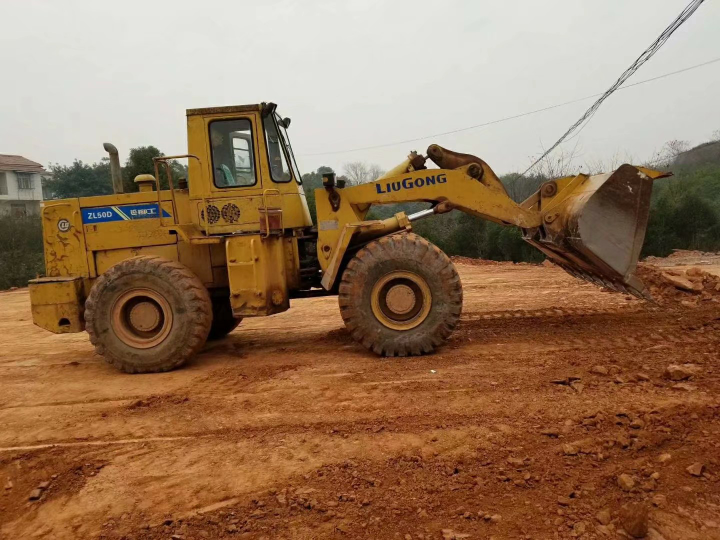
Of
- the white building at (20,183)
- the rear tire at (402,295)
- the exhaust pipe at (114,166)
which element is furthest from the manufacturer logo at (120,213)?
the white building at (20,183)

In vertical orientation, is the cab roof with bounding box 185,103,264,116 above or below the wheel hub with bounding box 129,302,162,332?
above

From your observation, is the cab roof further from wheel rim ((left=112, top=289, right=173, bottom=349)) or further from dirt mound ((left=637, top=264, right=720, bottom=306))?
dirt mound ((left=637, top=264, right=720, bottom=306))

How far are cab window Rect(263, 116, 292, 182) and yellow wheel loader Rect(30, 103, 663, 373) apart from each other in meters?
0.02

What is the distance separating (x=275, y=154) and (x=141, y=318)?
2.43 meters

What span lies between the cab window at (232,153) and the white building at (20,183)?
35.1 m

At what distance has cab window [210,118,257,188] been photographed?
591 cm

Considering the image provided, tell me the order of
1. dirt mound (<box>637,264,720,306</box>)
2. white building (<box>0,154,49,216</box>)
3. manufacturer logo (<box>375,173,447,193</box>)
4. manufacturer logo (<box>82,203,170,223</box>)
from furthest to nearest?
white building (<box>0,154,49,216</box>) → dirt mound (<box>637,264,720,306</box>) → manufacturer logo (<box>82,203,170,223</box>) → manufacturer logo (<box>375,173,447,193</box>)

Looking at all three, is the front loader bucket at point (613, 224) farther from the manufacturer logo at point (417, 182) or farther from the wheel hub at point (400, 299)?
the wheel hub at point (400, 299)

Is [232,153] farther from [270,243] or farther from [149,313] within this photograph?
[149,313]

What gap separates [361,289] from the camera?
5621 mm

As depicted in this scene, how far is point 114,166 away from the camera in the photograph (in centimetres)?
633

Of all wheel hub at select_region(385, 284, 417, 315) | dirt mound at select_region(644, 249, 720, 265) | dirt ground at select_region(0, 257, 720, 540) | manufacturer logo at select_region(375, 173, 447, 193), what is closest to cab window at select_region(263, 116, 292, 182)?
manufacturer logo at select_region(375, 173, 447, 193)

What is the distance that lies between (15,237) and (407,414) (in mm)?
20910

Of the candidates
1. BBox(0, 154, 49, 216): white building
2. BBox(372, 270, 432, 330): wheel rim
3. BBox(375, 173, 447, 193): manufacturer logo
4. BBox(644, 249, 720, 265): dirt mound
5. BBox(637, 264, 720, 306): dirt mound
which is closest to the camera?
BBox(372, 270, 432, 330): wheel rim
